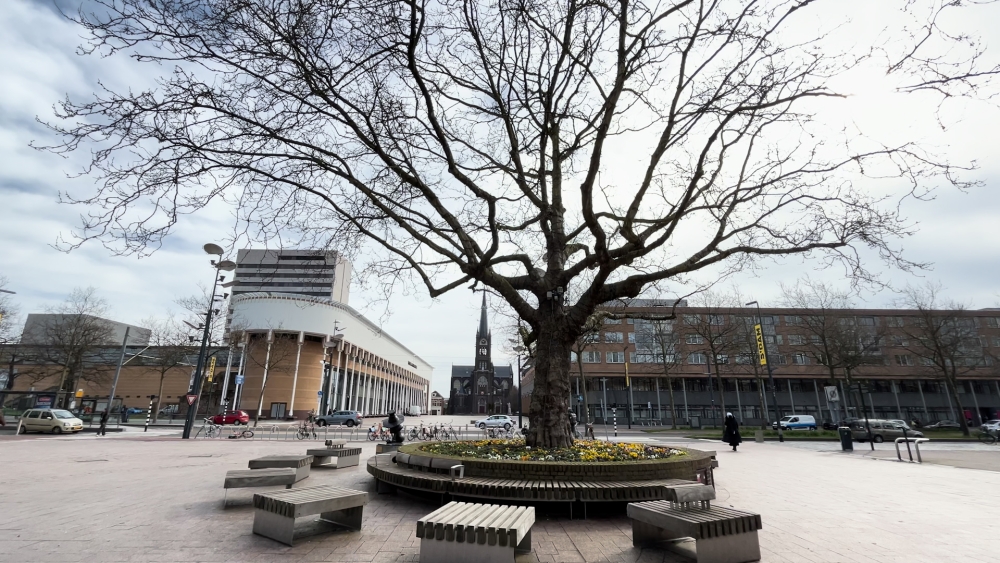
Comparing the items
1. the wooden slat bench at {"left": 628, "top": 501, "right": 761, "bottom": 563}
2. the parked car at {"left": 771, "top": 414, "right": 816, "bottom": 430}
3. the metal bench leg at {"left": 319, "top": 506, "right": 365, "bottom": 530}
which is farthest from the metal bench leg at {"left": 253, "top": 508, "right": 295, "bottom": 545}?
the parked car at {"left": 771, "top": 414, "right": 816, "bottom": 430}

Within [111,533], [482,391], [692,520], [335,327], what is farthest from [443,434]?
[482,391]

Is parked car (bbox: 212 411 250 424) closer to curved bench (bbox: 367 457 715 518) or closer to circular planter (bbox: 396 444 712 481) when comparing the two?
circular planter (bbox: 396 444 712 481)

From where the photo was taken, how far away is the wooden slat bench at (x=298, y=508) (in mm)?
4562

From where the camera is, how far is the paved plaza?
4.45 m

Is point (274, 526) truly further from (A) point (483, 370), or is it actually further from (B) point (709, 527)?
(A) point (483, 370)

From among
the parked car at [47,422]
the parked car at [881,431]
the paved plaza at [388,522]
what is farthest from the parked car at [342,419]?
the parked car at [881,431]

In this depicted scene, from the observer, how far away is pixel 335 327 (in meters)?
54.3

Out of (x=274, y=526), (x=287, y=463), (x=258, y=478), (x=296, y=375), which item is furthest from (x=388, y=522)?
(x=296, y=375)

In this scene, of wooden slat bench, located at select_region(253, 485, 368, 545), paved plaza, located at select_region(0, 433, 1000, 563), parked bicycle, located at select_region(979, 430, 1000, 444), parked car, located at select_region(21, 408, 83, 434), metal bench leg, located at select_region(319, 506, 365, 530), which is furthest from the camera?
parked bicycle, located at select_region(979, 430, 1000, 444)

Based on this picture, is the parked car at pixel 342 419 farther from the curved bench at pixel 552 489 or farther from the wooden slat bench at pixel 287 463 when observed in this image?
the curved bench at pixel 552 489

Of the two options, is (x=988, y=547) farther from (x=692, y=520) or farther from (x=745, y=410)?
(x=745, y=410)

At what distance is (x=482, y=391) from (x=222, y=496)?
12036 centimetres

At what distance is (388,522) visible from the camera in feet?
18.7

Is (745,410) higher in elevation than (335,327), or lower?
lower
